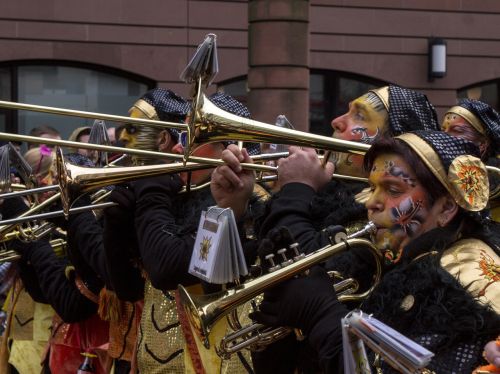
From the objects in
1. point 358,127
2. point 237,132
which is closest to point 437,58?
point 358,127

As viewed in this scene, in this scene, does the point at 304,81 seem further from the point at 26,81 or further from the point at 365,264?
the point at 365,264

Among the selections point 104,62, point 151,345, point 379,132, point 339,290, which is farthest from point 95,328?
point 104,62

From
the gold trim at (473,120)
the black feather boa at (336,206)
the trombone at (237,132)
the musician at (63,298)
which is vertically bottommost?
the musician at (63,298)

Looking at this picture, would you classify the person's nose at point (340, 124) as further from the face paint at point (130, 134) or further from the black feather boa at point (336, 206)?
the face paint at point (130, 134)

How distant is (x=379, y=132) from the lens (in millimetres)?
4070

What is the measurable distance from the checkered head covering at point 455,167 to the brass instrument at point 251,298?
244 mm

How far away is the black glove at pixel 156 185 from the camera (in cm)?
433

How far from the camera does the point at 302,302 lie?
10.2ft

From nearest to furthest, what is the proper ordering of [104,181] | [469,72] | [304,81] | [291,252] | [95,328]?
[291,252]
[104,181]
[95,328]
[304,81]
[469,72]

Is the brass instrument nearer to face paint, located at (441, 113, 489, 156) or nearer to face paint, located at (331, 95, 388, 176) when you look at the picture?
face paint, located at (331, 95, 388, 176)

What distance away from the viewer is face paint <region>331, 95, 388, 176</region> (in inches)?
158

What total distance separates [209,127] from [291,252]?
610mm

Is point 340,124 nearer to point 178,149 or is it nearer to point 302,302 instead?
point 178,149

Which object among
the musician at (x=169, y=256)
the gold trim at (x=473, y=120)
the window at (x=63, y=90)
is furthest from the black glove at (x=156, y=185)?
the window at (x=63, y=90)
